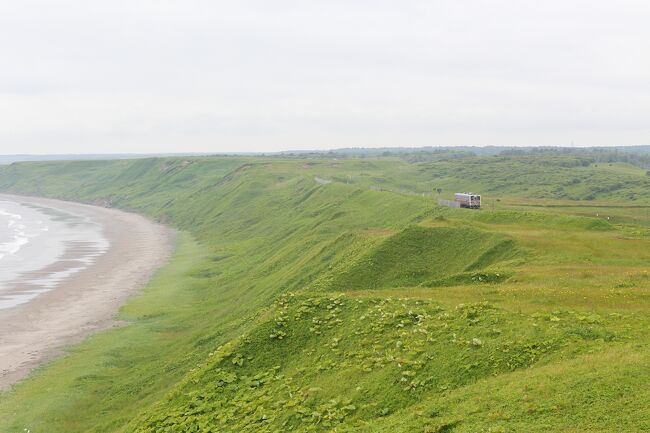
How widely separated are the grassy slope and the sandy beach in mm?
3209

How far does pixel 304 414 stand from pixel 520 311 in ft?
38.3

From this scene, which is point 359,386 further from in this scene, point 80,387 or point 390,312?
point 80,387

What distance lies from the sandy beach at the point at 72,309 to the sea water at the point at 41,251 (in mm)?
1747

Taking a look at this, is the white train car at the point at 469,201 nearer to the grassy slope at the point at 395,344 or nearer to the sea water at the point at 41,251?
the grassy slope at the point at 395,344

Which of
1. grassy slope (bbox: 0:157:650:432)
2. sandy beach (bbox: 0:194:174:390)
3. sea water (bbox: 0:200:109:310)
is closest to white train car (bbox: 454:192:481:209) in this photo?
grassy slope (bbox: 0:157:650:432)

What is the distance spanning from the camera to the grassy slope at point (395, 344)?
2319cm

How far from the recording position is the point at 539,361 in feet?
82.7

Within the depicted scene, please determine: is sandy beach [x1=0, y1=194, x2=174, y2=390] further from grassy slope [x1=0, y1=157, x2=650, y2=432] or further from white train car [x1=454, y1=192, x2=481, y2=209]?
Result: white train car [x1=454, y1=192, x2=481, y2=209]

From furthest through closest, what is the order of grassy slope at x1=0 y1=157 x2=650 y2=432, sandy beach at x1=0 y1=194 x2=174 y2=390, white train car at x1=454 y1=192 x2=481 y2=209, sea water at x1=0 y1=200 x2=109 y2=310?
1. sea water at x1=0 y1=200 x2=109 y2=310
2. white train car at x1=454 y1=192 x2=481 y2=209
3. sandy beach at x1=0 y1=194 x2=174 y2=390
4. grassy slope at x1=0 y1=157 x2=650 y2=432

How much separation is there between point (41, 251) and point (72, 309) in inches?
2082

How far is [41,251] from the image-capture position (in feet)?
391

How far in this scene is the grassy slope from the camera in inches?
913

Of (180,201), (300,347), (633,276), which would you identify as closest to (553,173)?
(180,201)

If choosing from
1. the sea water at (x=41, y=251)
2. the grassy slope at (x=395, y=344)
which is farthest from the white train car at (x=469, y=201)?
the sea water at (x=41, y=251)
